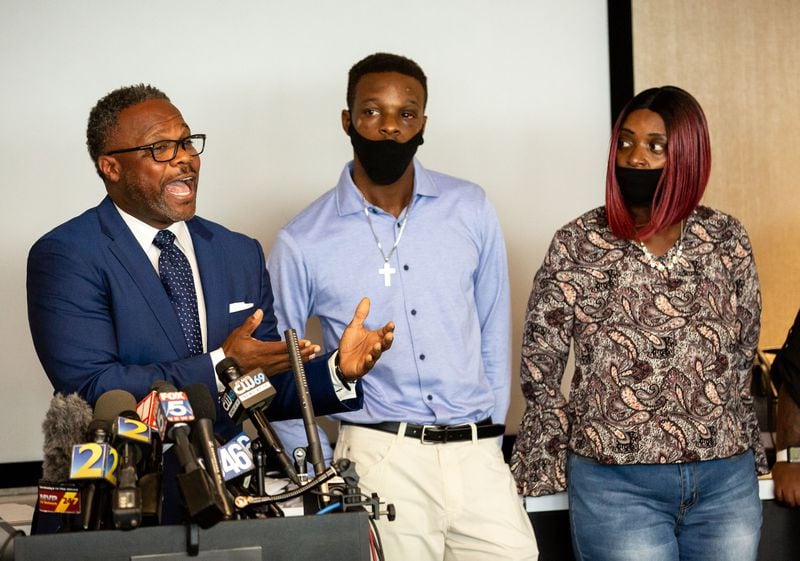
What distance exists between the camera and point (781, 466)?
3246 mm

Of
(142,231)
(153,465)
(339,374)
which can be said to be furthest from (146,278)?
(153,465)

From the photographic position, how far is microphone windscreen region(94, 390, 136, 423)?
6.56 ft

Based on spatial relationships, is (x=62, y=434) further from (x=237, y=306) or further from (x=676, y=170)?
(x=676, y=170)

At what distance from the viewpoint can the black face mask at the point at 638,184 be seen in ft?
9.95

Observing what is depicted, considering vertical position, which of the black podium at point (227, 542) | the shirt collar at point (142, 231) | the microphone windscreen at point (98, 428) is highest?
the shirt collar at point (142, 231)

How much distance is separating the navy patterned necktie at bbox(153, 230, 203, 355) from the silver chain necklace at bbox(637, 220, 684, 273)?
1.20 meters

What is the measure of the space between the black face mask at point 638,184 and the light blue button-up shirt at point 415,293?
0.53 metres

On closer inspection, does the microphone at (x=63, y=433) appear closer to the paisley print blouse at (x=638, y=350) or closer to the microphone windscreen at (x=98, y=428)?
the microphone windscreen at (x=98, y=428)

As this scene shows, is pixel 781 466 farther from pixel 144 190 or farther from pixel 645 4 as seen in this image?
pixel 645 4

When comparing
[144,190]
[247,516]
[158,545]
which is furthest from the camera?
[144,190]

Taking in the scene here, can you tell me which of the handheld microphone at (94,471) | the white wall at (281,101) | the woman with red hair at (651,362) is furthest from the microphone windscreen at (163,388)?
the white wall at (281,101)

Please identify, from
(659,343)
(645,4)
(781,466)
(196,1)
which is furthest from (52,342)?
(645,4)

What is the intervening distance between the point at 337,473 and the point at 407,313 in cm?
130

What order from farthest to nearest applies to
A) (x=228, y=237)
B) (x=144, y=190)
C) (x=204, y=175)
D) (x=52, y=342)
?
(x=204, y=175) < (x=228, y=237) < (x=144, y=190) < (x=52, y=342)
